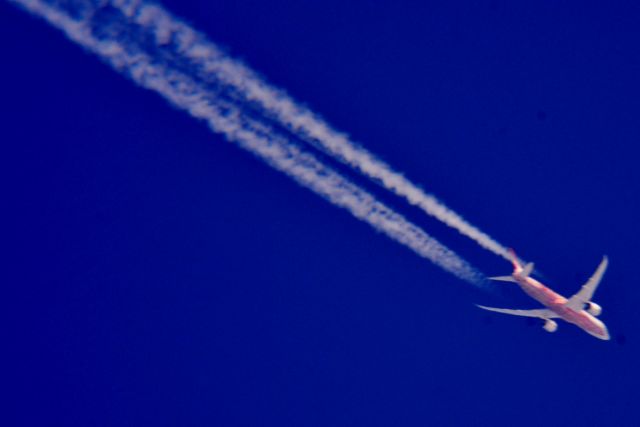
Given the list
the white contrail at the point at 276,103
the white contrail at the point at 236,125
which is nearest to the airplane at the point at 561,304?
the white contrail at the point at 236,125

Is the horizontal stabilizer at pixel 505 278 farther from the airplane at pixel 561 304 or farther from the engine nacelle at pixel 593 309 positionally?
the engine nacelle at pixel 593 309

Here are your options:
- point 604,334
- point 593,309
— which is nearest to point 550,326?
point 593,309

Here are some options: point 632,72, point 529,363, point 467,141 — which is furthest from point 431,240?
point 632,72

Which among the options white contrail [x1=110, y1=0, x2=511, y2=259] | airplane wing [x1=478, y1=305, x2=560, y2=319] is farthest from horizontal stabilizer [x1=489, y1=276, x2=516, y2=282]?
white contrail [x1=110, y1=0, x2=511, y2=259]

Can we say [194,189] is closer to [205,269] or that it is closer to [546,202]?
[205,269]

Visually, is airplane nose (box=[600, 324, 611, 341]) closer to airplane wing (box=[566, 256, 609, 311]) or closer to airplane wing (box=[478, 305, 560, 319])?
airplane wing (box=[566, 256, 609, 311])
